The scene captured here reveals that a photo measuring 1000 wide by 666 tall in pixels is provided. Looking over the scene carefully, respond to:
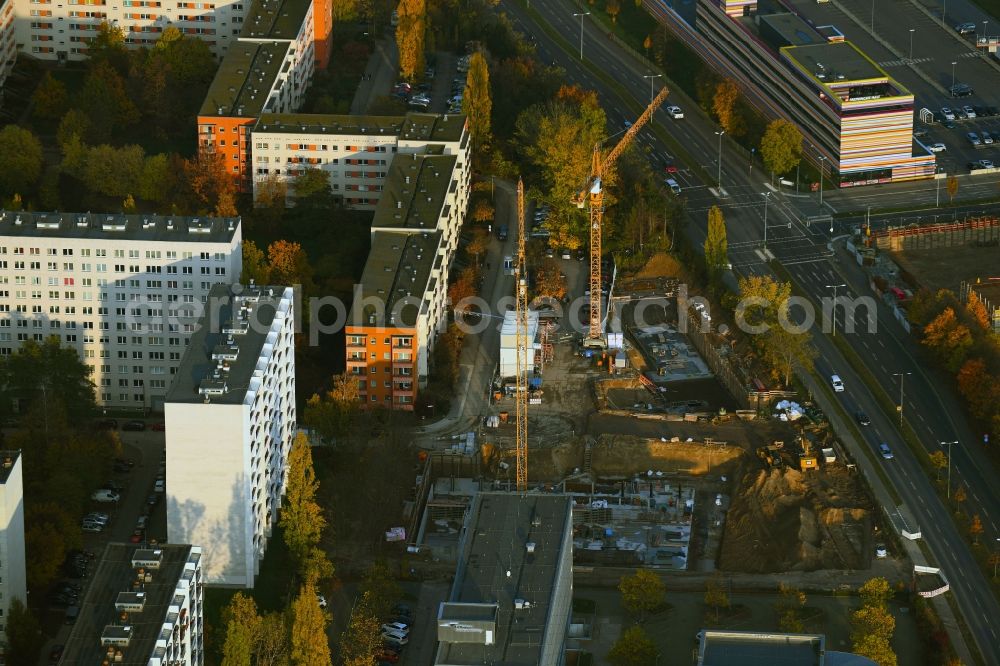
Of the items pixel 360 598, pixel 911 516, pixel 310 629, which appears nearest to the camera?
pixel 310 629

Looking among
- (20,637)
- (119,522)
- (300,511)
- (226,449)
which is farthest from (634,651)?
(20,637)

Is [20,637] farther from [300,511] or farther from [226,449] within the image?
[300,511]

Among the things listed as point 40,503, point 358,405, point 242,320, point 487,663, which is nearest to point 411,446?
point 358,405

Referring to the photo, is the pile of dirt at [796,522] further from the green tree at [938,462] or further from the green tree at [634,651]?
the green tree at [634,651]

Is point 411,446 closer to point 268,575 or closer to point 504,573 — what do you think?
point 268,575

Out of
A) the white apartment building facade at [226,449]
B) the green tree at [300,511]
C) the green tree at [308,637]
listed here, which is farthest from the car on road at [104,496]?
the green tree at [308,637]
